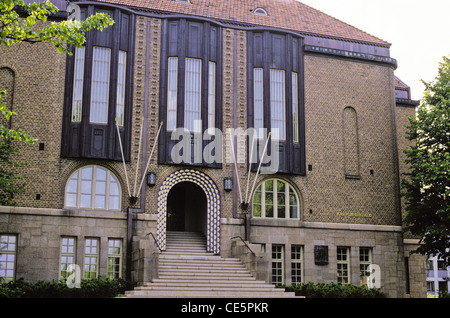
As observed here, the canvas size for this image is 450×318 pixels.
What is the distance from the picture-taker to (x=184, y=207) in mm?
34125

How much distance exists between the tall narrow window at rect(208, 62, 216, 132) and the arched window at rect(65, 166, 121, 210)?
569 centimetres

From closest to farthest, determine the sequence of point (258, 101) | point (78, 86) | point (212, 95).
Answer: point (78, 86), point (212, 95), point (258, 101)

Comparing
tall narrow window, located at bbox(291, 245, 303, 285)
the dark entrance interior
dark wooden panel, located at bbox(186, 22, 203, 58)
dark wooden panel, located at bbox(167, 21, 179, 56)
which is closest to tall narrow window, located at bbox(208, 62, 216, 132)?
dark wooden panel, located at bbox(186, 22, 203, 58)

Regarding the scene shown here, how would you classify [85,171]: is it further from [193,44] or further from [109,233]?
[193,44]

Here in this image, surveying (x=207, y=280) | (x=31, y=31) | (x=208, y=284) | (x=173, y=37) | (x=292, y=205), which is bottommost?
(x=208, y=284)

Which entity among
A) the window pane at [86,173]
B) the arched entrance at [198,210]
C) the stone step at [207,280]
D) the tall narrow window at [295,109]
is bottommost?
the stone step at [207,280]

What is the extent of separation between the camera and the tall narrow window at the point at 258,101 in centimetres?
3309

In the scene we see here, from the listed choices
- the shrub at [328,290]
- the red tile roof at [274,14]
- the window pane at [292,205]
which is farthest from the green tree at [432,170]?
the red tile roof at [274,14]

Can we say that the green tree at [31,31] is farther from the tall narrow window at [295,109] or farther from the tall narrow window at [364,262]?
the tall narrow window at [364,262]

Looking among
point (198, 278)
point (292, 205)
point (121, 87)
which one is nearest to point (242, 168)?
point (292, 205)

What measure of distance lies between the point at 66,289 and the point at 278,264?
427 inches

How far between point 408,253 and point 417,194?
504 centimetres

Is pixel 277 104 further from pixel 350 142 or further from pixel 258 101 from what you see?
pixel 350 142

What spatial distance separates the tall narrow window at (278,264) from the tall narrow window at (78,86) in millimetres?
11713
